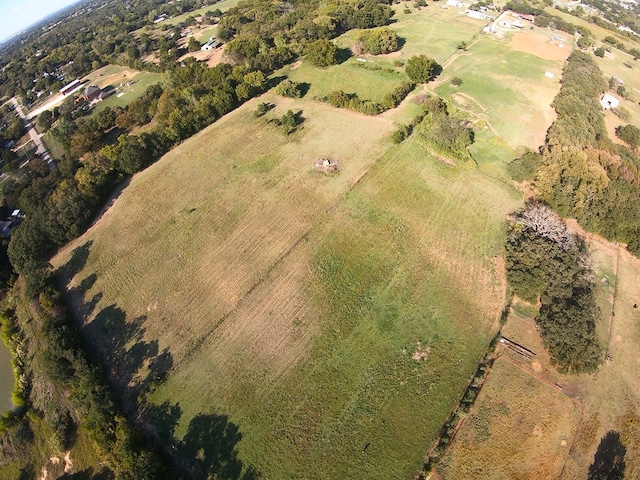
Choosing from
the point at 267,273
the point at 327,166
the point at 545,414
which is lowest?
the point at 545,414

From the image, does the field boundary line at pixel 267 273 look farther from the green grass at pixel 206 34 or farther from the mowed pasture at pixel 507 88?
the green grass at pixel 206 34

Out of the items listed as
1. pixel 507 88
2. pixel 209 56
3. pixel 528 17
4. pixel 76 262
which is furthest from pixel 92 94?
pixel 528 17

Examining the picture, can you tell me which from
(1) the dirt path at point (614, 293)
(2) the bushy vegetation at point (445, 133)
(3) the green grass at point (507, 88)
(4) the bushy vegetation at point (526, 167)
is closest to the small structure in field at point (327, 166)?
(2) the bushy vegetation at point (445, 133)

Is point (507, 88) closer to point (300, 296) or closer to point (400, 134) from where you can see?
point (400, 134)

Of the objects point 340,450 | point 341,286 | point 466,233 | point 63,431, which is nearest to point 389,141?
point 466,233

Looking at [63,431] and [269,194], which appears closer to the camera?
[63,431]

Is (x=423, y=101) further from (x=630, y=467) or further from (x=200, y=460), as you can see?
(x=200, y=460)
